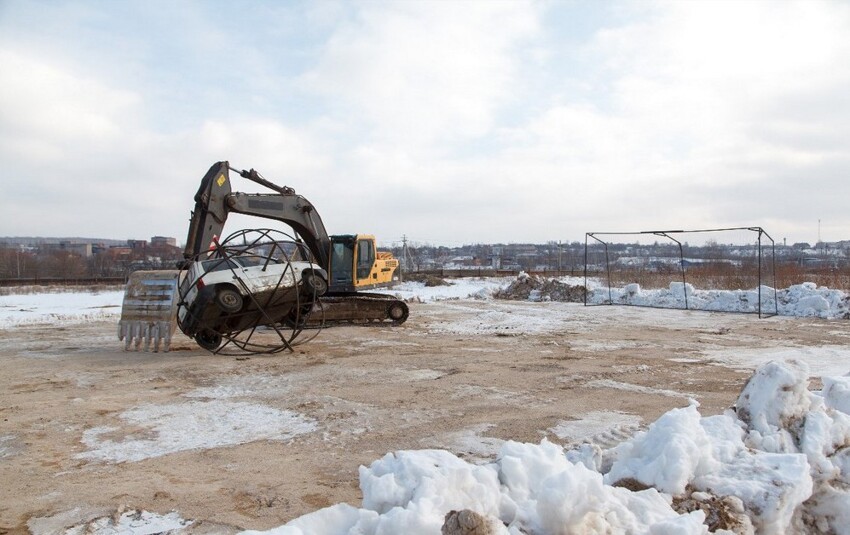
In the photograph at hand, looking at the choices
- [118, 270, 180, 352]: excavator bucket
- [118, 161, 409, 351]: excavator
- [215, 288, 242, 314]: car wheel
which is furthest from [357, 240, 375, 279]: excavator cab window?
[215, 288, 242, 314]: car wheel

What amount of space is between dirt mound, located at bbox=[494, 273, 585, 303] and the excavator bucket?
638 inches

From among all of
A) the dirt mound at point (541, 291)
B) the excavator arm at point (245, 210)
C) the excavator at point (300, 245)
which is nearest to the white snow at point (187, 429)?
the excavator at point (300, 245)

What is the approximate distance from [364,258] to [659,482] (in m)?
14.2

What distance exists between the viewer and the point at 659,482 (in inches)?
→ 135

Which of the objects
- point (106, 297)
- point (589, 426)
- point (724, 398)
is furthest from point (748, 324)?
point (106, 297)

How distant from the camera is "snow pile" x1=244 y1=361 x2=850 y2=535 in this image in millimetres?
2904

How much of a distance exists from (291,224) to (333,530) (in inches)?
485

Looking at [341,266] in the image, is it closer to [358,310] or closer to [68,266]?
[358,310]

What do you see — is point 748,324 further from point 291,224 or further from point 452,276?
point 452,276

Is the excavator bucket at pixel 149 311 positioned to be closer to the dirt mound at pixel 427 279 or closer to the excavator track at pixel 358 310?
the excavator track at pixel 358 310

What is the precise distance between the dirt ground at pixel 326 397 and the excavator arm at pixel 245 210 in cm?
211

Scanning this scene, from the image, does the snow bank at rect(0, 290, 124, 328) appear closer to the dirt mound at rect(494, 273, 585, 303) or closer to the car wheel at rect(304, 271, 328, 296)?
the car wheel at rect(304, 271, 328, 296)

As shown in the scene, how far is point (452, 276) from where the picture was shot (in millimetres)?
38844

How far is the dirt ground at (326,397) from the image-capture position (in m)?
4.36
